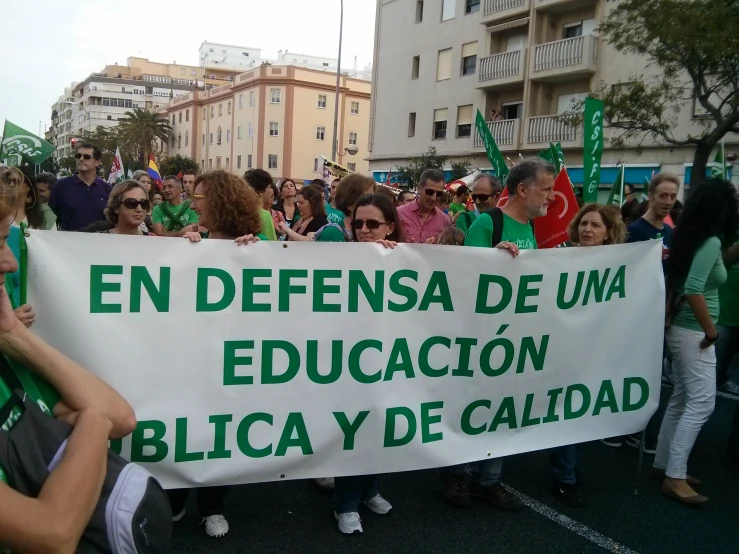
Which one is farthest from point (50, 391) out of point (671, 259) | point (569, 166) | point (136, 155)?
point (136, 155)

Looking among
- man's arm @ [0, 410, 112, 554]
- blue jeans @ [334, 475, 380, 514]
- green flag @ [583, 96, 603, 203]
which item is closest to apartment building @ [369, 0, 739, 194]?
green flag @ [583, 96, 603, 203]

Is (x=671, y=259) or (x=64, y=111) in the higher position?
(x=64, y=111)

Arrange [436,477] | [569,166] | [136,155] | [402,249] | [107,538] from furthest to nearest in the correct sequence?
1. [136,155]
2. [569,166]
3. [436,477]
4. [402,249]
5. [107,538]

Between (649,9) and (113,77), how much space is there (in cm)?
10680

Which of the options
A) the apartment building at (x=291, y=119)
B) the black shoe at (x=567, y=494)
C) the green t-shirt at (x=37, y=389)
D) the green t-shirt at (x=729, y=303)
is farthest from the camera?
the apartment building at (x=291, y=119)

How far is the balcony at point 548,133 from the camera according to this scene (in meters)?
22.1

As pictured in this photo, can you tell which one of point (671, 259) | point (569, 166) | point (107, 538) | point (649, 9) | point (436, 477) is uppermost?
point (649, 9)

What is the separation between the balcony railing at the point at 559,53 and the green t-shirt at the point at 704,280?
66.8 feet

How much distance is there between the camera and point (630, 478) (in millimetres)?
4121

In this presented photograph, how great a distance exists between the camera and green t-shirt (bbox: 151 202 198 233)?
21.2 ft

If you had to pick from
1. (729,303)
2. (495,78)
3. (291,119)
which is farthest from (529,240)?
(291,119)

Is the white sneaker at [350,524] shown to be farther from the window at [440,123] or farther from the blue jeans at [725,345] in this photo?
the window at [440,123]

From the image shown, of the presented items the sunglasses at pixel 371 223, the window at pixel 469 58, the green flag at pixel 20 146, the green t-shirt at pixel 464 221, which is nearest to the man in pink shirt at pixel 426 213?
the green t-shirt at pixel 464 221

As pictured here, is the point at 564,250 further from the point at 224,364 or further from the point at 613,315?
the point at 224,364
